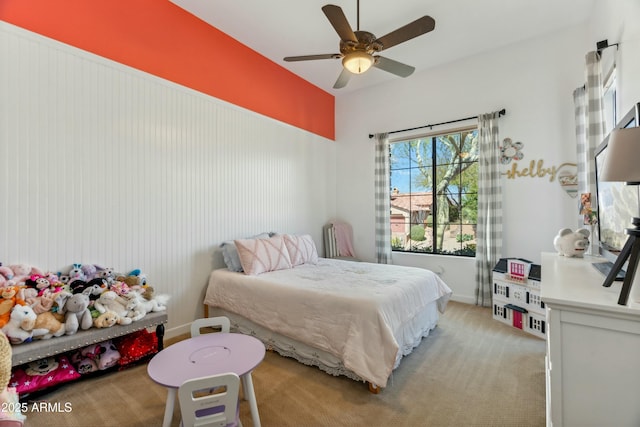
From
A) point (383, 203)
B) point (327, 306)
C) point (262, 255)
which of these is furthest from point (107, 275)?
point (383, 203)

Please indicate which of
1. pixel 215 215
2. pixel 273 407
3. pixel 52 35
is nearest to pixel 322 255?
pixel 215 215

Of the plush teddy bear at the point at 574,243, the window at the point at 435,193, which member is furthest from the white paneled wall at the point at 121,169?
the plush teddy bear at the point at 574,243

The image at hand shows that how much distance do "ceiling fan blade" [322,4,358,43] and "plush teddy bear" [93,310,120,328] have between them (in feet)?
8.43

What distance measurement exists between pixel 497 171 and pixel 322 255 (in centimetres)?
271

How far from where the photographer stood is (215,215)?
321 cm

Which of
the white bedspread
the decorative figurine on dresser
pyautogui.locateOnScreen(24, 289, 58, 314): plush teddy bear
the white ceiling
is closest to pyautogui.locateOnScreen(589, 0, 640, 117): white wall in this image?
the white ceiling

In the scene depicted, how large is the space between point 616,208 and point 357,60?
1.97 metres

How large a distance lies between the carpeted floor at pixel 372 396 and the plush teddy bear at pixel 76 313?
441 millimetres

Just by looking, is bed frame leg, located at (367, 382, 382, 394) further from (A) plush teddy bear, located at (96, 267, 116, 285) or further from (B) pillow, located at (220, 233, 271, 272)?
A: (A) plush teddy bear, located at (96, 267, 116, 285)

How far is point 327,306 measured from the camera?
84.2 inches

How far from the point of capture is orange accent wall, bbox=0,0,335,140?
217 centimetres

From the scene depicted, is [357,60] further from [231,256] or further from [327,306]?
[231,256]

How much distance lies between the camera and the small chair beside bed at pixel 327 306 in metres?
1.92

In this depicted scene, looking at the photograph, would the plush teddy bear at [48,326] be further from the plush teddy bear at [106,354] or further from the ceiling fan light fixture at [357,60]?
the ceiling fan light fixture at [357,60]
